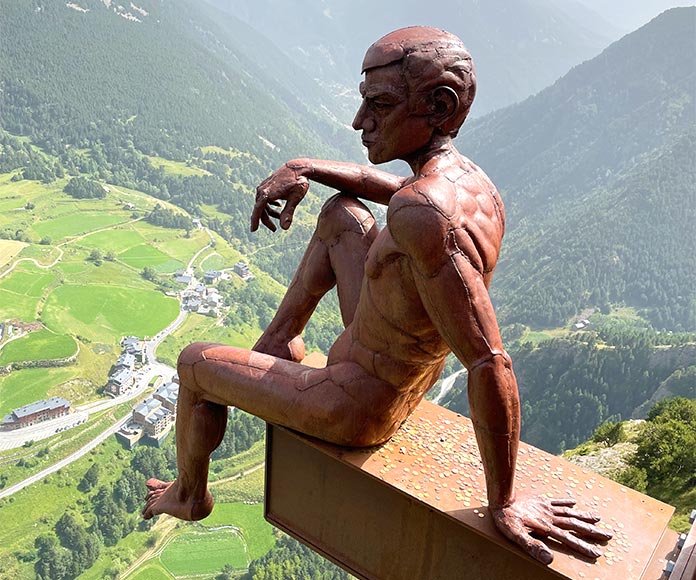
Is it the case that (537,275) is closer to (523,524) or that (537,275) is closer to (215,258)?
(215,258)

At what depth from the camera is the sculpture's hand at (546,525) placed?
3699 mm

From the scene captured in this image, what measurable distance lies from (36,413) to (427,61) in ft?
201

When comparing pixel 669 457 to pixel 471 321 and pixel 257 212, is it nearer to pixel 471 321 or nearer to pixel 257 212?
pixel 257 212

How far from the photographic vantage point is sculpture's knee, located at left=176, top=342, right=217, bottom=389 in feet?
15.8

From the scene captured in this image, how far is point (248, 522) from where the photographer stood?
171 ft

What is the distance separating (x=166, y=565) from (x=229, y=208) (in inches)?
2891

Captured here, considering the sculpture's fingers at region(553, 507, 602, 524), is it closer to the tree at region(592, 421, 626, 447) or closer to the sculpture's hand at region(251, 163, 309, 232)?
the sculpture's hand at region(251, 163, 309, 232)

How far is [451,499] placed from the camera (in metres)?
4.34

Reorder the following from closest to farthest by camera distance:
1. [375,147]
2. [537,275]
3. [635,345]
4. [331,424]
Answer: [375,147]
[331,424]
[635,345]
[537,275]

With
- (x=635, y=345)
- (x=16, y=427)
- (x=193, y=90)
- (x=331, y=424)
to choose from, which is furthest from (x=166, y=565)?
(x=193, y=90)

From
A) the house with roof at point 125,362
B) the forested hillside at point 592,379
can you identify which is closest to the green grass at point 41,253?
the house with roof at point 125,362

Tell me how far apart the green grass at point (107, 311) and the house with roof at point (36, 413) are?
10.9m

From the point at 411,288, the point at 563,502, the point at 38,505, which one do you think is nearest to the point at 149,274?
the point at 38,505

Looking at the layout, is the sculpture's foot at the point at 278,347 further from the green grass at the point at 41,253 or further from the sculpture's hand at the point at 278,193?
the green grass at the point at 41,253
